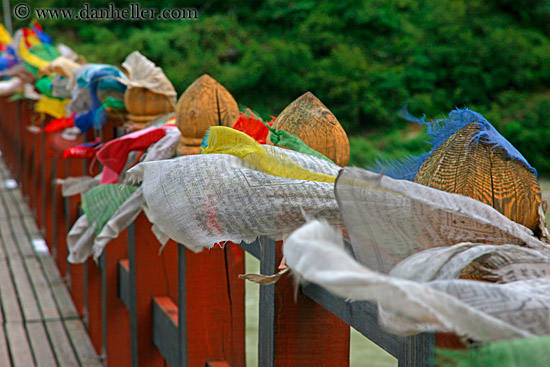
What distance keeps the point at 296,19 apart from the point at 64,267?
8.86 m

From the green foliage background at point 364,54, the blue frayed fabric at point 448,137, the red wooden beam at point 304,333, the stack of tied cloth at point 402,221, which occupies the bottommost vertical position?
the red wooden beam at point 304,333

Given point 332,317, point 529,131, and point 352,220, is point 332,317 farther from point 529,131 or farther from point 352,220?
point 529,131

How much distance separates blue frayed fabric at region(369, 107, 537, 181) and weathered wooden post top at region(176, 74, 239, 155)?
0.41m

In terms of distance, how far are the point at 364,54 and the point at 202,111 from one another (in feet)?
31.7

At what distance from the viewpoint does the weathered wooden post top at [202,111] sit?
3.06 ft

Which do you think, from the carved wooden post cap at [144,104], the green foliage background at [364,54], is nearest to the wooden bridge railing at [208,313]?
the carved wooden post cap at [144,104]

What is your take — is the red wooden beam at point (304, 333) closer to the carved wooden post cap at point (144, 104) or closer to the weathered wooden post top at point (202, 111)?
the weathered wooden post top at point (202, 111)

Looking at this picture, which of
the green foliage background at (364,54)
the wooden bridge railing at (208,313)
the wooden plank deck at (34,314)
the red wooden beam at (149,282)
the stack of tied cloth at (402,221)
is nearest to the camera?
the stack of tied cloth at (402,221)

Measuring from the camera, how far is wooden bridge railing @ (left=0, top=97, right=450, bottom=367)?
61 cm

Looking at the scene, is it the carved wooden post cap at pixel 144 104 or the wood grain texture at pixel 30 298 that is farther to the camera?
the wood grain texture at pixel 30 298

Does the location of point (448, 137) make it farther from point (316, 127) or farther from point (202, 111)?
point (202, 111)

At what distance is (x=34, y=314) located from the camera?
7.07ft

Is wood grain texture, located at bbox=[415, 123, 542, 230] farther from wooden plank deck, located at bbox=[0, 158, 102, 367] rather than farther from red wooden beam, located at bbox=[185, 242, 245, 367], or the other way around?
wooden plank deck, located at bbox=[0, 158, 102, 367]

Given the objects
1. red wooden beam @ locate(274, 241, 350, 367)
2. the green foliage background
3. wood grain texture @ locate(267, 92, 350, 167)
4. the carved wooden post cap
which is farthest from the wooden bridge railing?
the green foliage background
